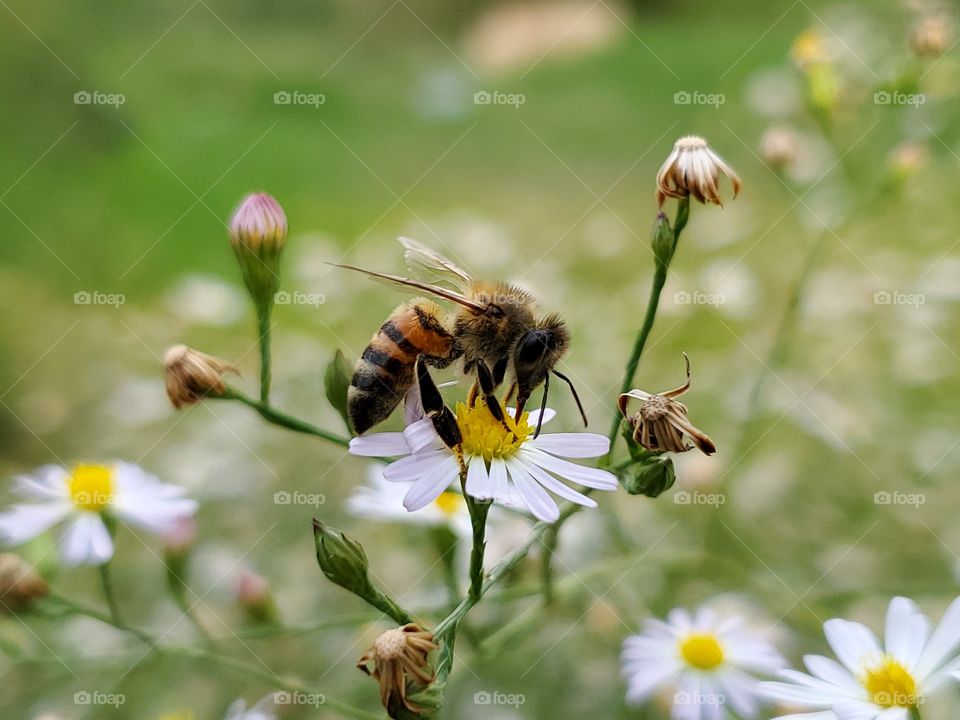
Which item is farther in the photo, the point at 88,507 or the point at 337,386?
the point at 88,507

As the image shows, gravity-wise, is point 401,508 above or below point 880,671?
above

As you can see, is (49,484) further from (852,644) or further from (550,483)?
(852,644)
